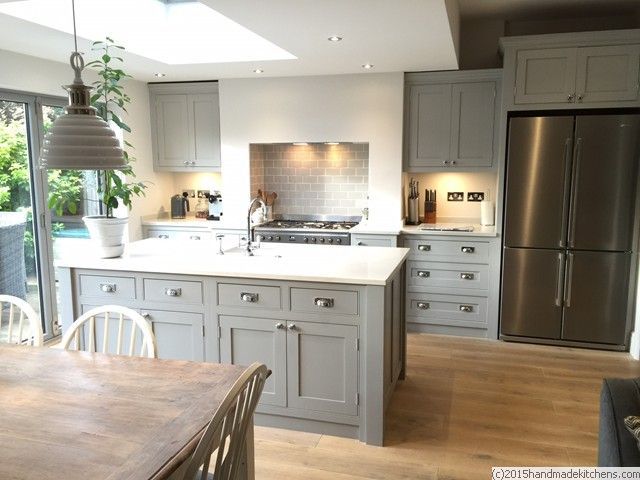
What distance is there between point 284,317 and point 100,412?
1.44 meters

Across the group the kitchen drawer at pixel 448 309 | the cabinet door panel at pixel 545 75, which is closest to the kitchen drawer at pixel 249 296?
the kitchen drawer at pixel 448 309

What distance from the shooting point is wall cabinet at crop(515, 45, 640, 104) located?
13.4 feet

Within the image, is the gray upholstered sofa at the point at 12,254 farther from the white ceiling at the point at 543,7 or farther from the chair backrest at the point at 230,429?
the white ceiling at the point at 543,7

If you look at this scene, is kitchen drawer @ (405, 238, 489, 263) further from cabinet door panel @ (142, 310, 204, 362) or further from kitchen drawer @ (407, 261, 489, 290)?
cabinet door panel @ (142, 310, 204, 362)

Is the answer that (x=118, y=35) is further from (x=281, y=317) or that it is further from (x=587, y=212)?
(x=587, y=212)

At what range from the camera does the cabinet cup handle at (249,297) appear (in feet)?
9.75

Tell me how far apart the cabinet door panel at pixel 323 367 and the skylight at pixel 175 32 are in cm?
234

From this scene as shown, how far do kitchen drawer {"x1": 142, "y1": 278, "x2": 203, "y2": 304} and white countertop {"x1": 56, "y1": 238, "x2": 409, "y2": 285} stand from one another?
0.09 m

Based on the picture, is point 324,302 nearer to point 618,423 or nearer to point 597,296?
point 618,423

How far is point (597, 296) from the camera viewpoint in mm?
4289

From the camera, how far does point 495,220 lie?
4.71 meters

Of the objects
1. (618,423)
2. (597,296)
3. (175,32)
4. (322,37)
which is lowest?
(597,296)

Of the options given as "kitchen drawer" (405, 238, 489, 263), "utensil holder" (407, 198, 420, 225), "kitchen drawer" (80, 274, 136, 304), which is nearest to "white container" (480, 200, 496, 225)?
"kitchen drawer" (405, 238, 489, 263)

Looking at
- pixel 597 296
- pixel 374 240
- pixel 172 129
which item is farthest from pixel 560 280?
pixel 172 129
